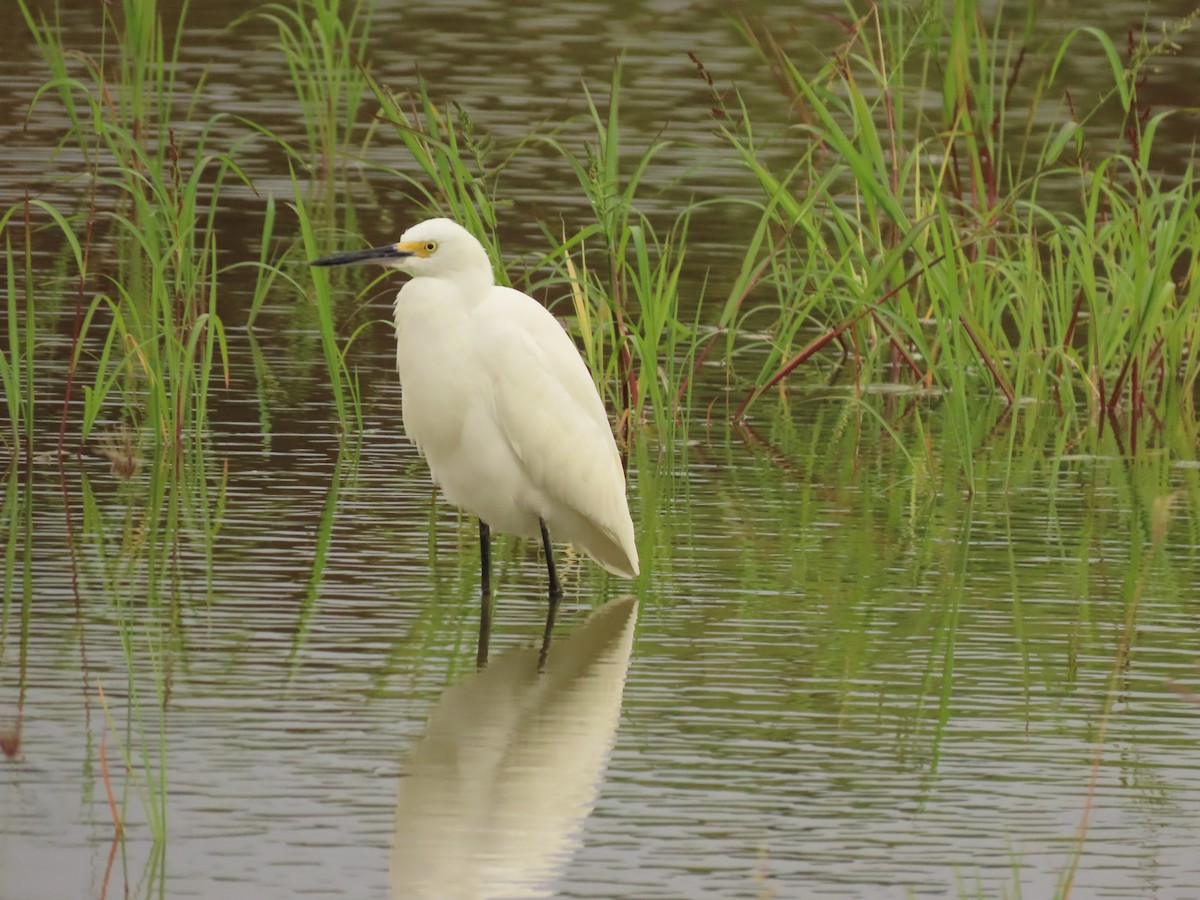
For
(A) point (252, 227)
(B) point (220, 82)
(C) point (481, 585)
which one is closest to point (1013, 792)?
(C) point (481, 585)

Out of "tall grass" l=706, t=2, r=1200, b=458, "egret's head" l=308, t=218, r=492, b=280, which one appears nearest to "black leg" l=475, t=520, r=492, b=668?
"egret's head" l=308, t=218, r=492, b=280

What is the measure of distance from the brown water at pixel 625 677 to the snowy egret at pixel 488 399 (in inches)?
10.3

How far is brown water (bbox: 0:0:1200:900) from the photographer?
4352mm

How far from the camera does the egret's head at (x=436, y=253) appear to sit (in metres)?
6.08

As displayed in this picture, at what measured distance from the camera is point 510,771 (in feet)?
15.8

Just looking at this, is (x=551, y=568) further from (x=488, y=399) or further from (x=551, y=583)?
(x=488, y=399)

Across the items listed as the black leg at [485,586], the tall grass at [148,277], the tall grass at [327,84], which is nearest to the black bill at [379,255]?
the black leg at [485,586]


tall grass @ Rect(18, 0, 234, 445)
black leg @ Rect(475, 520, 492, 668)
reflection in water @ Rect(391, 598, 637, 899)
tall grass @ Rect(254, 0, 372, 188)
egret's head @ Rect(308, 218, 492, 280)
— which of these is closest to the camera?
reflection in water @ Rect(391, 598, 637, 899)

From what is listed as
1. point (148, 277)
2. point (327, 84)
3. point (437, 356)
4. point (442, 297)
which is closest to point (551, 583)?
point (437, 356)

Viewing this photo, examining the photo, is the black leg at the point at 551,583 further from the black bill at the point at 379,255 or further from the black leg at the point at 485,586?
the black bill at the point at 379,255

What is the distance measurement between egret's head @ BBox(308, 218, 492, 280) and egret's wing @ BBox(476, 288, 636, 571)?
0.12m

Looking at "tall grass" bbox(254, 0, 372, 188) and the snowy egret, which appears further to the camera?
"tall grass" bbox(254, 0, 372, 188)

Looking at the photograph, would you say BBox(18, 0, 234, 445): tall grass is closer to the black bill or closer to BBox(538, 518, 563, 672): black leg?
the black bill

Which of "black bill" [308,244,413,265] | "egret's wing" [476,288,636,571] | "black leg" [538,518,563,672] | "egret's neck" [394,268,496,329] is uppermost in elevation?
"black bill" [308,244,413,265]
